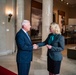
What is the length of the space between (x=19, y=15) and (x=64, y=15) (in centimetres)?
810

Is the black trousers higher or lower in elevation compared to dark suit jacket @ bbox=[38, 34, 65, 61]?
lower

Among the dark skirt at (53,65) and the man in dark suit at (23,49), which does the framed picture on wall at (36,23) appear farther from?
the man in dark suit at (23,49)

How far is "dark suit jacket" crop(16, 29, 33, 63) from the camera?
113 inches

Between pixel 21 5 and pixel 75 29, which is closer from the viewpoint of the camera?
pixel 21 5

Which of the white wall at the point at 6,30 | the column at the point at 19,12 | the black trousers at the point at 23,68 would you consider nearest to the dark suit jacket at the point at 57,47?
the black trousers at the point at 23,68

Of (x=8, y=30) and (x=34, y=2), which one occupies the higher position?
(x=34, y=2)

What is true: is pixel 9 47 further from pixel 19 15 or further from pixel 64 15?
pixel 64 15

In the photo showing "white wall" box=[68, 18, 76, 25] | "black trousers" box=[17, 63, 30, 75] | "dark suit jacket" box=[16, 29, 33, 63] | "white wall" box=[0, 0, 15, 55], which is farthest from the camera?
"white wall" box=[68, 18, 76, 25]

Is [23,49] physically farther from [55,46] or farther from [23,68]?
[55,46]

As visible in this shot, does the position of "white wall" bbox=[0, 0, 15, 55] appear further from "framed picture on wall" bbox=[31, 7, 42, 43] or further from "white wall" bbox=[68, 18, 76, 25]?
"white wall" bbox=[68, 18, 76, 25]

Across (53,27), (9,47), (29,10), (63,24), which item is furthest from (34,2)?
(53,27)

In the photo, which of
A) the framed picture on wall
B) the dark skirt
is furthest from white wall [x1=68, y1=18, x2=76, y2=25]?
the dark skirt

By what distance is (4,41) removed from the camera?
786 centimetres

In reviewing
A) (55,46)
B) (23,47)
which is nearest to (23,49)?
(23,47)
